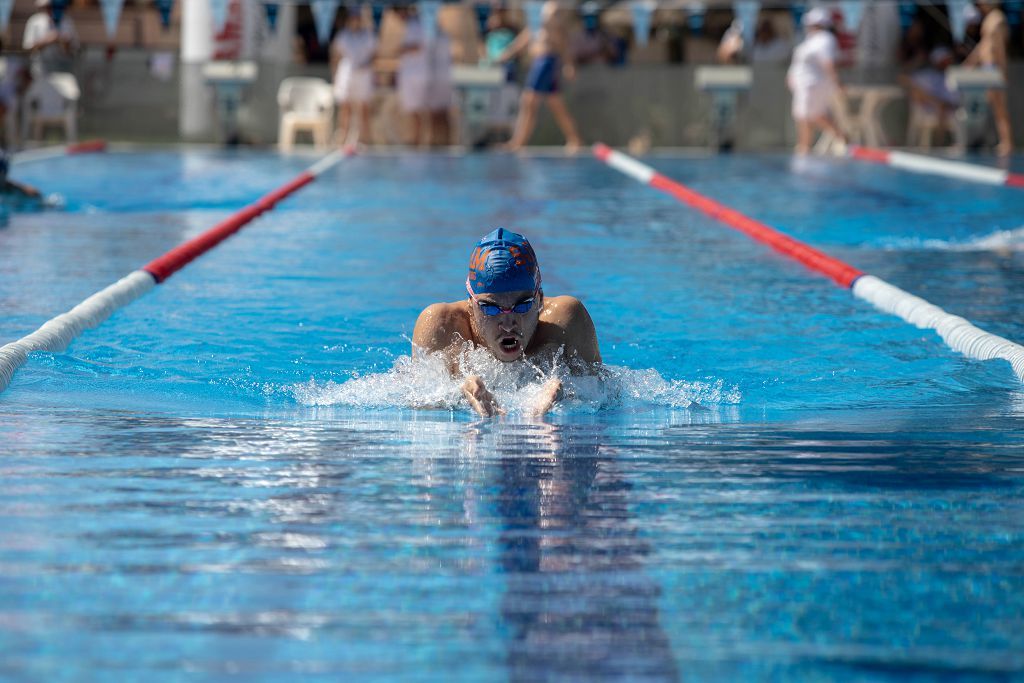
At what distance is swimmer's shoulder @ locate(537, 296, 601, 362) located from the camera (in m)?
5.05

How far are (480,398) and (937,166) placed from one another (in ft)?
41.3

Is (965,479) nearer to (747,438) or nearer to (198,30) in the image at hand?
(747,438)

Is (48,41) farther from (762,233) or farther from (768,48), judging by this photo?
(762,233)

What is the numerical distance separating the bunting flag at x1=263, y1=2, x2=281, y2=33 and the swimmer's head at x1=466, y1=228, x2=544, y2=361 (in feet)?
51.8

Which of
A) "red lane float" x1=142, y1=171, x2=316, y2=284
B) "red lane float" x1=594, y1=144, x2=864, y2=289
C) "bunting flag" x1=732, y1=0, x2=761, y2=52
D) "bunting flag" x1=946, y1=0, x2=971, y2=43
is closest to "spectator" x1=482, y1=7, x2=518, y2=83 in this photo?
"bunting flag" x1=732, y1=0, x2=761, y2=52

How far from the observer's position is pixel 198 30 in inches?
821

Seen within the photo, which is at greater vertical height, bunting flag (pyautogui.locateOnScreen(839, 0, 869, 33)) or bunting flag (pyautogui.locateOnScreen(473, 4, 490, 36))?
bunting flag (pyautogui.locateOnScreen(839, 0, 869, 33))

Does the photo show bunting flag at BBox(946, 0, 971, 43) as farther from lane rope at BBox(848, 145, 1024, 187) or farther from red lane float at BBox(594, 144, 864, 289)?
red lane float at BBox(594, 144, 864, 289)

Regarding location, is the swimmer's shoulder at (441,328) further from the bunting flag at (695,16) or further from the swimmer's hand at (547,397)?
the bunting flag at (695,16)

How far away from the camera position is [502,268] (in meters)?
4.70

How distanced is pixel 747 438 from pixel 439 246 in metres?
5.36

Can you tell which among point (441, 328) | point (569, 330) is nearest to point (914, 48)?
point (569, 330)

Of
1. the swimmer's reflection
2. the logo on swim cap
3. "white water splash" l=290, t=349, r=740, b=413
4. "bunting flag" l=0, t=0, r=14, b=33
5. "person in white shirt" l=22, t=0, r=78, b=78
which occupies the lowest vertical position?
"white water splash" l=290, t=349, r=740, b=413

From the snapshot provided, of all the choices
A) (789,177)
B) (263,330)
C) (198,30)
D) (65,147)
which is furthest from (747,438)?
(198,30)
